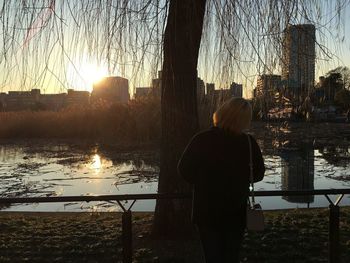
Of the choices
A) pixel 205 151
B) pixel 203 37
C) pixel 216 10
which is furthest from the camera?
pixel 203 37

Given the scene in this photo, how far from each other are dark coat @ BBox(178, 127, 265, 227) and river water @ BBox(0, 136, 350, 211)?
6764 millimetres

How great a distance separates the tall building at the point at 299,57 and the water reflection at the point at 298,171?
238 inches

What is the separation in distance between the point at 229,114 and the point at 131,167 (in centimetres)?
1511

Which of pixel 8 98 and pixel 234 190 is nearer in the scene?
pixel 234 190

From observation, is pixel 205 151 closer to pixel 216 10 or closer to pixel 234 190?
pixel 234 190

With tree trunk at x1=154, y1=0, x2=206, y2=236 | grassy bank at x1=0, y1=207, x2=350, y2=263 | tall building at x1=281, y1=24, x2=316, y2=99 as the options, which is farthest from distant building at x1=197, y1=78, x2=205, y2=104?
grassy bank at x1=0, y1=207, x2=350, y2=263

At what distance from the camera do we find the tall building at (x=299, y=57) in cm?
494

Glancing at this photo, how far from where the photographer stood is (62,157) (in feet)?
74.5

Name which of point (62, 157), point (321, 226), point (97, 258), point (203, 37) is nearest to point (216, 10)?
point (203, 37)

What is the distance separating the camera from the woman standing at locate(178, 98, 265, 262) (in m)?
3.32

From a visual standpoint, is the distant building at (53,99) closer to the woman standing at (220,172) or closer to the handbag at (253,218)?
the woman standing at (220,172)

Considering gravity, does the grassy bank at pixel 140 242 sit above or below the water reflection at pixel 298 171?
above

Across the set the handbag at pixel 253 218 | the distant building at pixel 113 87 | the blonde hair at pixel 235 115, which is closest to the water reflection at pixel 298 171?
the distant building at pixel 113 87

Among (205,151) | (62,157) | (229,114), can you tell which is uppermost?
(229,114)
